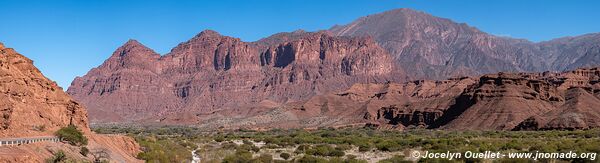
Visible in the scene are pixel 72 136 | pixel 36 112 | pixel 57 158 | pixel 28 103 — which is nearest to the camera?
pixel 57 158

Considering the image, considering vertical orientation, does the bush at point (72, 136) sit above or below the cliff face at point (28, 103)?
below

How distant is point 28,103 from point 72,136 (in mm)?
6585

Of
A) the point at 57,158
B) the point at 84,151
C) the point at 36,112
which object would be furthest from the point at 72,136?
the point at 57,158

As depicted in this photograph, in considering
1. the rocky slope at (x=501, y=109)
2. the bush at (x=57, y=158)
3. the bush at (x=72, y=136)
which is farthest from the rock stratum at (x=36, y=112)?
the rocky slope at (x=501, y=109)

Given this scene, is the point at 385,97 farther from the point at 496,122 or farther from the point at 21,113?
the point at 21,113

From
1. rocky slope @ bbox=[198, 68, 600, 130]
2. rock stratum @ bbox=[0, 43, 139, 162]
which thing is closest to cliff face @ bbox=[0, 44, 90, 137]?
rock stratum @ bbox=[0, 43, 139, 162]

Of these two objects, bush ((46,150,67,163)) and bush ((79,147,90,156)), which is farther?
bush ((79,147,90,156))

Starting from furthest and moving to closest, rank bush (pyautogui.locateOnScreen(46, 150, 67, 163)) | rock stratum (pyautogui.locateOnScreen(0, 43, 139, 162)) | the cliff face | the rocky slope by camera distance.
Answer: the rocky slope
the cliff face
rock stratum (pyautogui.locateOnScreen(0, 43, 139, 162))
bush (pyautogui.locateOnScreen(46, 150, 67, 163))

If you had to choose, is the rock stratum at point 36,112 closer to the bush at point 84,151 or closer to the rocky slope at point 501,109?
the bush at point 84,151

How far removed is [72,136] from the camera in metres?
34.6

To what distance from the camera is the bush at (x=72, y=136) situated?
3438 cm

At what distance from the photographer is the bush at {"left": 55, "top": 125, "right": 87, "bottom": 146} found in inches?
1353

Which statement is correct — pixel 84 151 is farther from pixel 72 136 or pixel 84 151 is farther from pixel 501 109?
pixel 501 109

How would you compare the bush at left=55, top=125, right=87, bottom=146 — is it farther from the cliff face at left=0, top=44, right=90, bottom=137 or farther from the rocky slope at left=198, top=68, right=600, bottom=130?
the rocky slope at left=198, top=68, right=600, bottom=130
